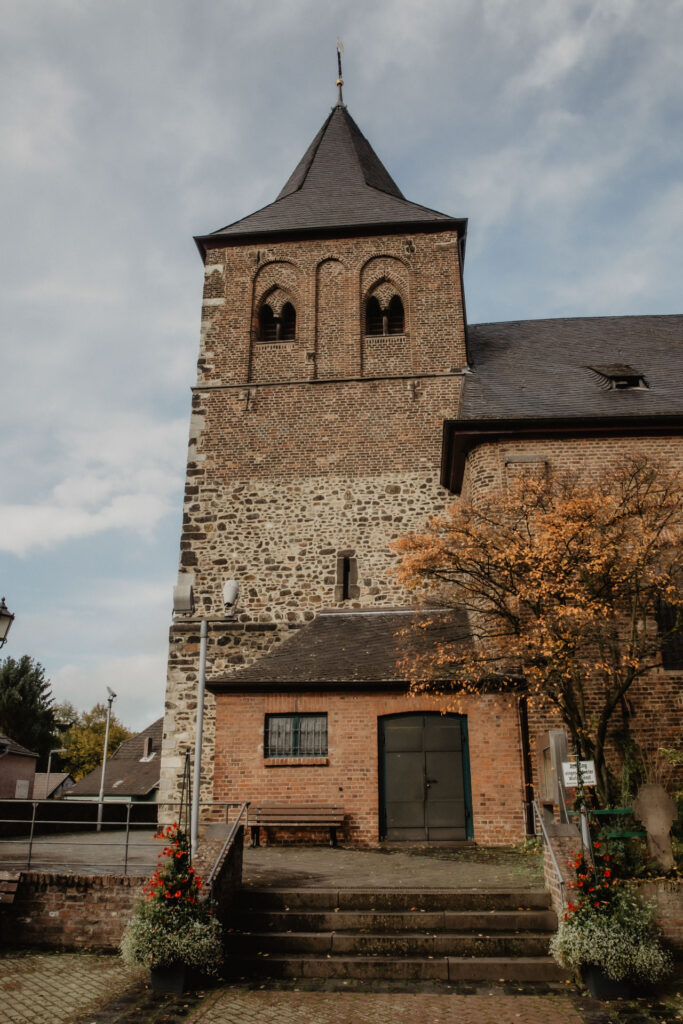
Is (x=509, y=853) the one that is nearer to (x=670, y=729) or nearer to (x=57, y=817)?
(x=670, y=729)

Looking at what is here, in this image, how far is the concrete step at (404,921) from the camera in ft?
26.1

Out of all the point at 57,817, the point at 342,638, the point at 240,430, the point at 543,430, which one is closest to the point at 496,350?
the point at 543,430

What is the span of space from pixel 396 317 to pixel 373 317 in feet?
2.14

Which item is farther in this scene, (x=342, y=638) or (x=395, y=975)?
(x=342, y=638)

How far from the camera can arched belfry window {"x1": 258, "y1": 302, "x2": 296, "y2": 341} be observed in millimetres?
20469

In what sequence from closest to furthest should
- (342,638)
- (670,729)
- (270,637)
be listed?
(670,729) < (342,638) < (270,637)

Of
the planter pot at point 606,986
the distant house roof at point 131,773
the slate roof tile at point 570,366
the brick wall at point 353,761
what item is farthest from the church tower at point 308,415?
the distant house roof at point 131,773

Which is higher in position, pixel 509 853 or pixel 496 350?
pixel 496 350

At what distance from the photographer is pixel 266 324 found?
2070 cm

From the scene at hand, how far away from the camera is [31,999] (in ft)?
21.7

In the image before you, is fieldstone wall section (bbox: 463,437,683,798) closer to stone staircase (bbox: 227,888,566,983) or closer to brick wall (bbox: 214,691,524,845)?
brick wall (bbox: 214,691,524,845)

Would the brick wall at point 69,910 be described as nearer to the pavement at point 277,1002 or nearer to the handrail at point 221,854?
the pavement at point 277,1002

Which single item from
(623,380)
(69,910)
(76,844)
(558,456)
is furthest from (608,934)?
(623,380)

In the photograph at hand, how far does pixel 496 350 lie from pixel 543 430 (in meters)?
5.44
